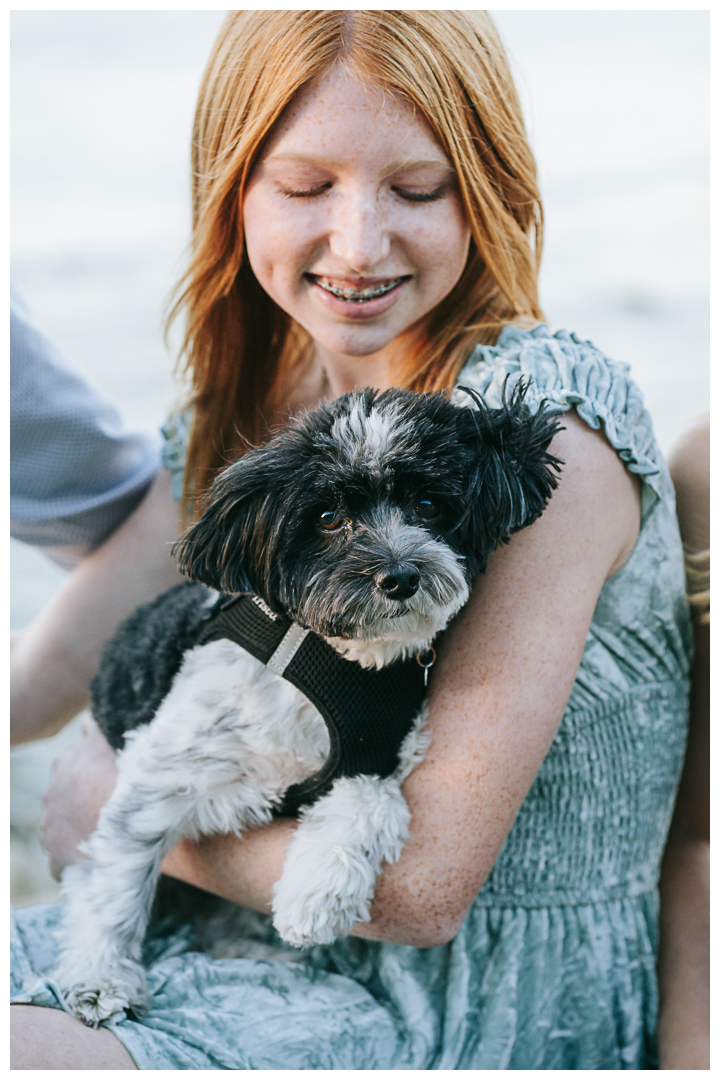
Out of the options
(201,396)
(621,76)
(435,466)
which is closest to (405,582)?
(435,466)

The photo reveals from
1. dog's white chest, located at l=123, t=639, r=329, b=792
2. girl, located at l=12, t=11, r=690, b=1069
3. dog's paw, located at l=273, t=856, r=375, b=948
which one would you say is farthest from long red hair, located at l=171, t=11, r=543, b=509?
dog's paw, located at l=273, t=856, r=375, b=948

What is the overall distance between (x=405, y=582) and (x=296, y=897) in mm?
668

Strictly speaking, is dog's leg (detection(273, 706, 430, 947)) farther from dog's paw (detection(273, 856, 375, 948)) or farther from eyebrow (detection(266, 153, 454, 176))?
eyebrow (detection(266, 153, 454, 176))

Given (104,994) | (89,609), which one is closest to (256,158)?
(89,609)

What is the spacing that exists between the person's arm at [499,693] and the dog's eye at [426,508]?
189 millimetres

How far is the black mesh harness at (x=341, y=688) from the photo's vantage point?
1.52 meters

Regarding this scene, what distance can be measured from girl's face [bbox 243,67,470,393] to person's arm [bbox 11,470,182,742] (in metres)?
0.85

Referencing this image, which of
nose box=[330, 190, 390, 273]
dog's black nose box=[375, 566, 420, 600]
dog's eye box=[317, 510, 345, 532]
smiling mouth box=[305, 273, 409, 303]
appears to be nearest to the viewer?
dog's black nose box=[375, 566, 420, 600]

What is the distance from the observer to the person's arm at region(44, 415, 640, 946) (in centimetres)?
151

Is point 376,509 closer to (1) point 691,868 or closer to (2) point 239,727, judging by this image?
(2) point 239,727

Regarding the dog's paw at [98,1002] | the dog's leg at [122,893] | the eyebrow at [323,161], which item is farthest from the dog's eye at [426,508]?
the dog's paw at [98,1002]

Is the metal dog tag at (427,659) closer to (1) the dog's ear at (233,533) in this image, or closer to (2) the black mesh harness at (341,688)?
(2) the black mesh harness at (341,688)

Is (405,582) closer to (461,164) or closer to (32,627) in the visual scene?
(461,164)
